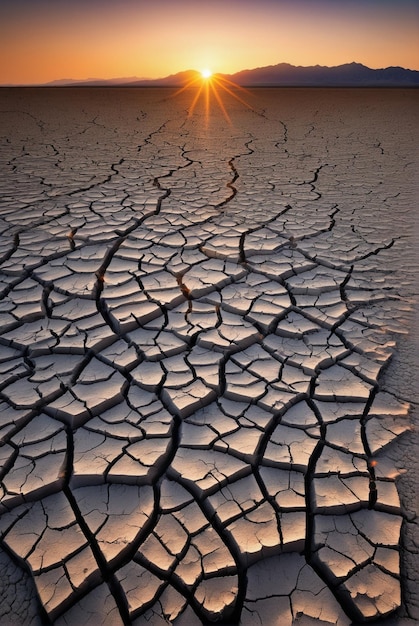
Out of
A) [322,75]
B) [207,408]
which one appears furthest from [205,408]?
[322,75]

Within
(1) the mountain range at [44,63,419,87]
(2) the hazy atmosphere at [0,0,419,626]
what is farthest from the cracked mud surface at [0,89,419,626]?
(1) the mountain range at [44,63,419,87]

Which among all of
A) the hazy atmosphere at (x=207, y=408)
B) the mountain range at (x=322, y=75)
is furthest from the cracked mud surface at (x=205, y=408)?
the mountain range at (x=322, y=75)

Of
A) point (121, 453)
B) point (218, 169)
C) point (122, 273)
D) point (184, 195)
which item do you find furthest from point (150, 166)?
point (121, 453)

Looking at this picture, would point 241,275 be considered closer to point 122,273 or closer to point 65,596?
point 122,273

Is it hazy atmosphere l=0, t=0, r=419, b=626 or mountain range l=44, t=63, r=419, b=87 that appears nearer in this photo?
hazy atmosphere l=0, t=0, r=419, b=626

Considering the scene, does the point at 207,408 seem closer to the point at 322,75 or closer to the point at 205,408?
the point at 205,408

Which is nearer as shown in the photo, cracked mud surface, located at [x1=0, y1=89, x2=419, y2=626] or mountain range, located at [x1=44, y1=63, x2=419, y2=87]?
cracked mud surface, located at [x1=0, y1=89, x2=419, y2=626]

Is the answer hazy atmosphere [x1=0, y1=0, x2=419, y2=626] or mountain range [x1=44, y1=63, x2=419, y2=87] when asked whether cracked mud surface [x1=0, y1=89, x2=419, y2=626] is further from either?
mountain range [x1=44, y1=63, x2=419, y2=87]

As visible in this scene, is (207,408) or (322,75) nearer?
(207,408)
